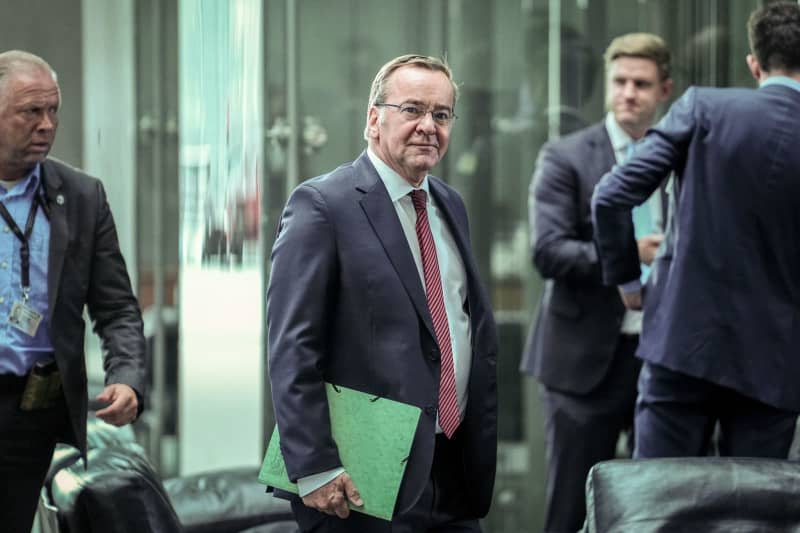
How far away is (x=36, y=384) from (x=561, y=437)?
1.84m

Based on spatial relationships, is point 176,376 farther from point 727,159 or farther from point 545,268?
point 727,159

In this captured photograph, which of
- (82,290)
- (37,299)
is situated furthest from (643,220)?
(37,299)

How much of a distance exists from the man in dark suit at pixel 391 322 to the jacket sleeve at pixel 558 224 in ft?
4.43

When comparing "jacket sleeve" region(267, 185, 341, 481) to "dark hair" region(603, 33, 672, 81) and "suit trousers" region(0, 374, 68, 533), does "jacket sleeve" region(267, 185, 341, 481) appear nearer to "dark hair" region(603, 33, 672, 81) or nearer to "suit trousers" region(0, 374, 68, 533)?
"suit trousers" region(0, 374, 68, 533)

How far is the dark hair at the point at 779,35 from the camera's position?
3.45m

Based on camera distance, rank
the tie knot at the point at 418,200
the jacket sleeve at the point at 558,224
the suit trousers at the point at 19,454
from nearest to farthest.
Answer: the tie knot at the point at 418,200 < the suit trousers at the point at 19,454 < the jacket sleeve at the point at 558,224

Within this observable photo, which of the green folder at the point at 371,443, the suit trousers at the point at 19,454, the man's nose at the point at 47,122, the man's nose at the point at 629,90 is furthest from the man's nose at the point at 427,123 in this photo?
the man's nose at the point at 629,90

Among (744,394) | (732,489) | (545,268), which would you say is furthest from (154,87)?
(732,489)

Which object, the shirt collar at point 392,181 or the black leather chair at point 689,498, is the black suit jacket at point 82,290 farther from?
the black leather chair at point 689,498

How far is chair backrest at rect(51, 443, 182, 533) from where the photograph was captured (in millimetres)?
3125

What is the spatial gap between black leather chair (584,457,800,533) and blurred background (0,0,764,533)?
2703 mm

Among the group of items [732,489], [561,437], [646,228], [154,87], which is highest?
[154,87]

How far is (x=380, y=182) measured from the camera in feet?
8.94

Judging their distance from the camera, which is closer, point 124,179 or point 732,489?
point 732,489
